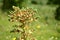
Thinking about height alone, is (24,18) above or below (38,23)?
above

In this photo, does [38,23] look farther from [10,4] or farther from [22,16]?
[22,16]

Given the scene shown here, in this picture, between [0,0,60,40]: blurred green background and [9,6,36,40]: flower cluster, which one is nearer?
[9,6,36,40]: flower cluster

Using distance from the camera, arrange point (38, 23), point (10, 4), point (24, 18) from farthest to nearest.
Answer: point (10, 4) < point (38, 23) < point (24, 18)

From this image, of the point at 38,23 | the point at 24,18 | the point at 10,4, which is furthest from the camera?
the point at 10,4

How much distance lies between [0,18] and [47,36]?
6742 millimetres

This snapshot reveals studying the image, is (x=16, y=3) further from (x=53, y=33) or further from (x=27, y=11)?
(x=27, y=11)

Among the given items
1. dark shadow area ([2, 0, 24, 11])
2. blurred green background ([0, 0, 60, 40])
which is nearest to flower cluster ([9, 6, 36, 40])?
blurred green background ([0, 0, 60, 40])

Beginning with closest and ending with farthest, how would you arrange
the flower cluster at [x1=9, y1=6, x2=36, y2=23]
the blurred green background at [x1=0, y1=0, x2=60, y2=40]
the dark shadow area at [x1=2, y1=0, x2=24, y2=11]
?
the flower cluster at [x1=9, y1=6, x2=36, y2=23] → the blurred green background at [x1=0, y1=0, x2=60, y2=40] → the dark shadow area at [x1=2, y1=0, x2=24, y2=11]

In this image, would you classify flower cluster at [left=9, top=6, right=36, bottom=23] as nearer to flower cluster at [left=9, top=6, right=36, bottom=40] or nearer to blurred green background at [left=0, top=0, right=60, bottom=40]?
flower cluster at [left=9, top=6, right=36, bottom=40]

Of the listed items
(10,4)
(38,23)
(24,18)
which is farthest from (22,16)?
(10,4)

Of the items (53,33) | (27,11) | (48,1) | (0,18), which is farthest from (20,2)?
(27,11)

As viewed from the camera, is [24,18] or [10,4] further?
[10,4]

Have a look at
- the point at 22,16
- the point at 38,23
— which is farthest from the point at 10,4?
the point at 22,16

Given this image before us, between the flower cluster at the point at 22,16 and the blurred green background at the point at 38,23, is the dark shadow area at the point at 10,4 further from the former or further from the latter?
the flower cluster at the point at 22,16
